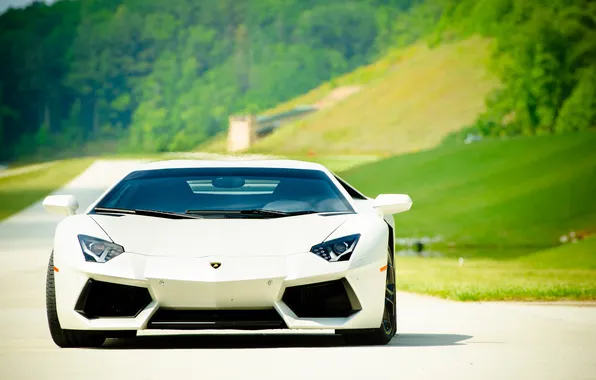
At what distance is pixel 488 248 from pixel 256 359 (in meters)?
29.9

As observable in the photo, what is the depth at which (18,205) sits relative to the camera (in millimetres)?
53625

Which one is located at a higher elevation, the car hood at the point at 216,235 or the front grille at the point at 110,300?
the car hood at the point at 216,235

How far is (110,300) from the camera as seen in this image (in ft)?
30.9

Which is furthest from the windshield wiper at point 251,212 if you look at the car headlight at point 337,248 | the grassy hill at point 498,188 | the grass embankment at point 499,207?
the grassy hill at point 498,188

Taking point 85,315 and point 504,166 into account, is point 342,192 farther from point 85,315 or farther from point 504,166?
point 504,166

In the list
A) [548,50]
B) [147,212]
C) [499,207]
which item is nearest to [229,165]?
[147,212]

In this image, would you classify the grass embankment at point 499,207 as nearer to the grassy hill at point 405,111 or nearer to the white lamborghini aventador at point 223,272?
the white lamborghini aventador at point 223,272

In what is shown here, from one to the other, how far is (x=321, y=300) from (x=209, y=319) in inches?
29.7

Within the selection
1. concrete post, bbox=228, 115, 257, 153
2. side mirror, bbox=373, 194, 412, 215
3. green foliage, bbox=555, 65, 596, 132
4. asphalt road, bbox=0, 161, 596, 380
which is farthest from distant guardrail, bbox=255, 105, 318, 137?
side mirror, bbox=373, 194, 412, 215

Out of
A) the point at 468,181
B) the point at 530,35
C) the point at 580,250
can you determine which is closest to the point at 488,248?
the point at 580,250

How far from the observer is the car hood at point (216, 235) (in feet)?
30.6

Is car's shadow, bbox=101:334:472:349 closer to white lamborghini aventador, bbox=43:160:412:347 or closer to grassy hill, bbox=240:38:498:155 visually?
white lamborghini aventador, bbox=43:160:412:347

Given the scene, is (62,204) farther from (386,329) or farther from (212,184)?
(386,329)

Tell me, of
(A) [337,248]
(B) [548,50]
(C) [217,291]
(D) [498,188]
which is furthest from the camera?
(B) [548,50]
